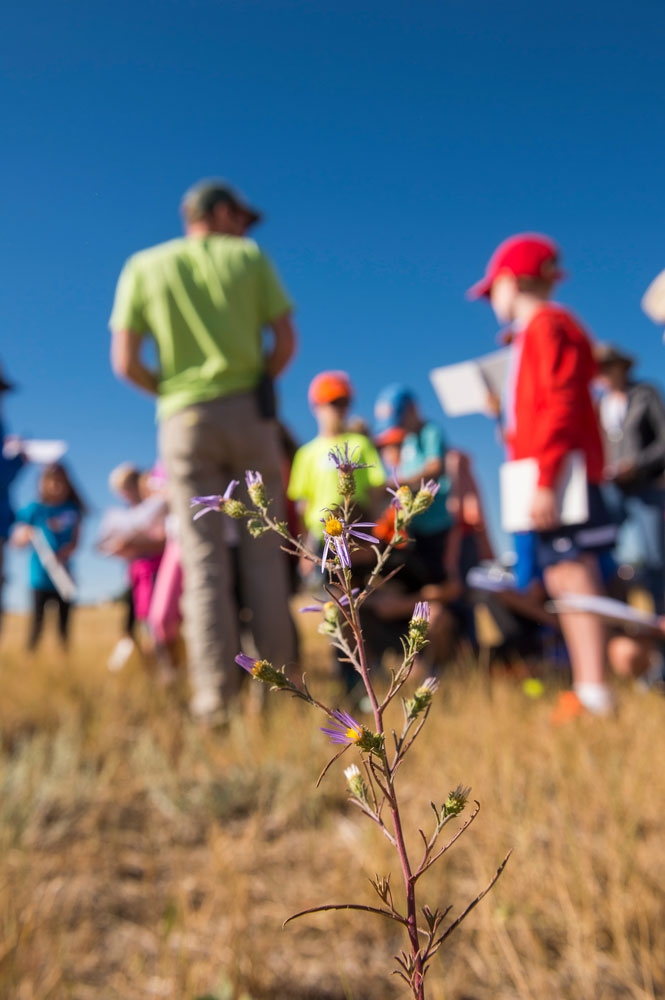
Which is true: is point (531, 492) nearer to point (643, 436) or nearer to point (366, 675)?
point (643, 436)

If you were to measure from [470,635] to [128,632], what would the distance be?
9.65ft

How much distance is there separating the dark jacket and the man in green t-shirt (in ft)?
8.01

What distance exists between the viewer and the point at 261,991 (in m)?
1.29

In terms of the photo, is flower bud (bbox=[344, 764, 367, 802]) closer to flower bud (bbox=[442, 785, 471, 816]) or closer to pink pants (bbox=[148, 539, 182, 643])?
flower bud (bbox=[442, 785, 471, 816])

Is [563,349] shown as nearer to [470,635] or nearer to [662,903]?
[662,903]

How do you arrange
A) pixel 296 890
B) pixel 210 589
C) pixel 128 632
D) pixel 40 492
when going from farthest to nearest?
pixel 40 492 < pixel 128 632 < pixel 210 589 < pixel 296 890

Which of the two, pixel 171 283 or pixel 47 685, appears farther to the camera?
pixel 47 685

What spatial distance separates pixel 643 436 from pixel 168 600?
2904 mm

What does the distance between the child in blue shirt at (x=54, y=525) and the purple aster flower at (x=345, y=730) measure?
640 cm

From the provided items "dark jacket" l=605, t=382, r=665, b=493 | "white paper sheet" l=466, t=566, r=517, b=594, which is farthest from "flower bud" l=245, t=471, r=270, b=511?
"dark jacket" l=605, t=382, r=665, b=493

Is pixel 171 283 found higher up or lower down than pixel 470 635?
higher up

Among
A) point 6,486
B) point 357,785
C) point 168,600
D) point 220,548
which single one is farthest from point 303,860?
point 6,486

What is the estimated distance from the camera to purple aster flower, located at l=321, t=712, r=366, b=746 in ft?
1.22

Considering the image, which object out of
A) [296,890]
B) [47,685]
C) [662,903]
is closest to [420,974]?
[662,903]
